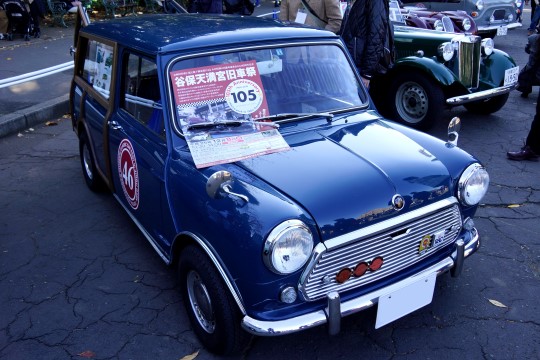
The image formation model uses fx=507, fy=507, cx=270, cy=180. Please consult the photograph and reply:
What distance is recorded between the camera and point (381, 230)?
7.61 feet

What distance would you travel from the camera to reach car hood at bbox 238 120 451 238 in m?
2.30

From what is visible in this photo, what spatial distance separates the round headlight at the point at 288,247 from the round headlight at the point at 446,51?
15.2ft

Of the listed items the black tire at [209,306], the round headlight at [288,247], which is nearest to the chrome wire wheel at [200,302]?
the black tire at [209,306]

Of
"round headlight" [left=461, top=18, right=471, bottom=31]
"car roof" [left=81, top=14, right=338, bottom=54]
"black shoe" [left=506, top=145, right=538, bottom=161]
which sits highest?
"car roof" [left=81, top=14, right=338, bottom=54]

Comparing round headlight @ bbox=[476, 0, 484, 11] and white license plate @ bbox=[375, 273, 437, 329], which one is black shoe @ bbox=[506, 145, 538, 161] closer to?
white license plate @ bbox=[375, 273, 437, 329]

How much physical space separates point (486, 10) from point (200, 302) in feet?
37.7

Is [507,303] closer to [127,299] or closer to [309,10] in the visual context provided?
[127,299]

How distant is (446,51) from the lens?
605 centimetres

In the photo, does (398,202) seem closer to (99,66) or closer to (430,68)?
(99,66)

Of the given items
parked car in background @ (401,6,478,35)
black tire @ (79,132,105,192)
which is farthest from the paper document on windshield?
parked car in background @ (401,6,478,35)

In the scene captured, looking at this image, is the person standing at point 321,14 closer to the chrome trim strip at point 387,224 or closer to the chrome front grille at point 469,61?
the chrome front grille at point 469,61

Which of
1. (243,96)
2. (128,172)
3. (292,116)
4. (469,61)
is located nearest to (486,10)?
(469,61)

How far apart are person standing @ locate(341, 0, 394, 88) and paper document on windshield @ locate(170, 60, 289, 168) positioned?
2581mm

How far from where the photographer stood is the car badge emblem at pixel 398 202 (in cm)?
238
